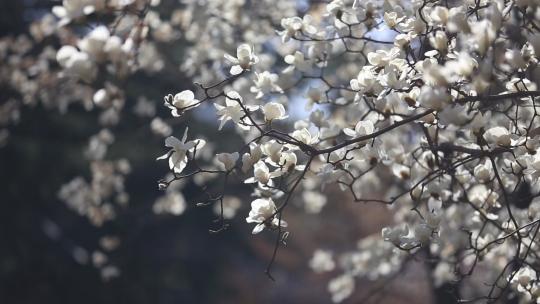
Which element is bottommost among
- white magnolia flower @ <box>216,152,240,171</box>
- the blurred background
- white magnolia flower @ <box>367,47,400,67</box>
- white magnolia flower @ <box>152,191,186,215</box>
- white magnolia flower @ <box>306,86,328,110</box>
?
the blurred background

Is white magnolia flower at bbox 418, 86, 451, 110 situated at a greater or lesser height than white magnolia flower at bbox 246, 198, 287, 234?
greater

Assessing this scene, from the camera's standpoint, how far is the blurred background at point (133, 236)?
15.5ft

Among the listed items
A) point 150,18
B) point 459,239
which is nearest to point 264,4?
point 150,18

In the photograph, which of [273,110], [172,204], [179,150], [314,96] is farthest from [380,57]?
[172,204]

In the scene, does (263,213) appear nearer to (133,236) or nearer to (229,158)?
(229,158)

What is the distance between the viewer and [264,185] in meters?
1.32

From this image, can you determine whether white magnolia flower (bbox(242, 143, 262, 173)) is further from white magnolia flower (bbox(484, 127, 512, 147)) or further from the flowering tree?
white magnolia flower (bbox(484, 127, 512, 147))

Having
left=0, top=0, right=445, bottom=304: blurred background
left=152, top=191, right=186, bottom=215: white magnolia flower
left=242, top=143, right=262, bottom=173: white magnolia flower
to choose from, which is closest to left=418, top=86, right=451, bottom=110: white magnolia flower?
left=242, top=143, right=262, bottom=173: white magnolia flower

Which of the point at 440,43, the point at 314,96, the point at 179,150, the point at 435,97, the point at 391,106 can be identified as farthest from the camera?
the point at 314,96

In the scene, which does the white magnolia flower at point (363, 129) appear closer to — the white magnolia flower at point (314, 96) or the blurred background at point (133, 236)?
the white magnolia flower at point (314, 96)

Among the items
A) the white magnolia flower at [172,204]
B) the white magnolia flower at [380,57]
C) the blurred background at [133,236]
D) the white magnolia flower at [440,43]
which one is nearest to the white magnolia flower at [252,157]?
the white magnolia flower at [380,57]

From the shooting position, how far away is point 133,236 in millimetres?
4145

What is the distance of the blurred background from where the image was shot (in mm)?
4715

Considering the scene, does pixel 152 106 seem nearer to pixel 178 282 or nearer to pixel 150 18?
pixel 150 18
